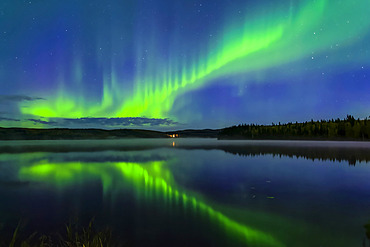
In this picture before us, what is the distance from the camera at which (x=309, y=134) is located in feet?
577

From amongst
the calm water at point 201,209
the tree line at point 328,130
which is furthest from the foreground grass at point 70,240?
the tree line at point 328,130

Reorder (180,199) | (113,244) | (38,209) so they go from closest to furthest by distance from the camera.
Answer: (113,244), (38,209), (180,199)

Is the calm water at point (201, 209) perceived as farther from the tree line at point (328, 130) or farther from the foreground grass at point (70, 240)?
the tree line at point (328, 130)

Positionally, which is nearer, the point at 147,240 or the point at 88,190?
the point at 147,240

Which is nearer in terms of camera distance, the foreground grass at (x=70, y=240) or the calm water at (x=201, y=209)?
the foreground grass at (x=70, y=240)

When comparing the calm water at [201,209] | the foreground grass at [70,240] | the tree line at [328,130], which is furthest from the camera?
the tree line at [328,130]

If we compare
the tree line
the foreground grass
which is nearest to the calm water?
the foreground grass

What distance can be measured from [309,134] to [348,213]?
182m

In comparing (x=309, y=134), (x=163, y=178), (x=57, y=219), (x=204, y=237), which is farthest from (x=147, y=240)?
(x=309, y=134)

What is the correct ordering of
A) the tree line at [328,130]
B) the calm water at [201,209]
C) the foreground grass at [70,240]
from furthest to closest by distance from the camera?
the tree line at [328,130] < the calm water at [201,209] < the foreground grass at [70,240]

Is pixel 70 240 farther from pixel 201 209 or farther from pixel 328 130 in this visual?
pixel 328 130

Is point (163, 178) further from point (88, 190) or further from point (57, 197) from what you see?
point (57, 197)

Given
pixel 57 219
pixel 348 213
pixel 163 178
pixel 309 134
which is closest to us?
pixel 57 219

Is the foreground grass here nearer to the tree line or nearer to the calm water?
the calm water
